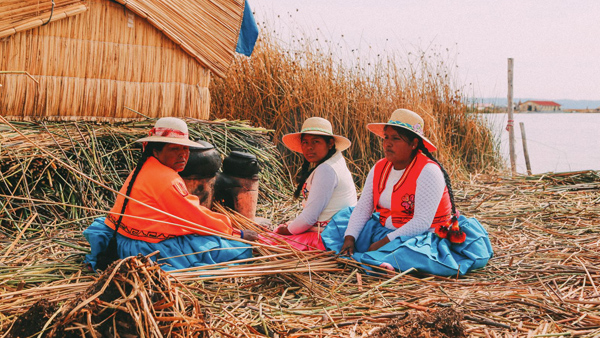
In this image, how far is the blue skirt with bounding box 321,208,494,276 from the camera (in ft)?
10.4

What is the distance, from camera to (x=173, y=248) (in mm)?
3262

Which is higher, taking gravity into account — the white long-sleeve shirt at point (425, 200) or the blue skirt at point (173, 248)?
the white long-sleeve shirt at point (425, 200)

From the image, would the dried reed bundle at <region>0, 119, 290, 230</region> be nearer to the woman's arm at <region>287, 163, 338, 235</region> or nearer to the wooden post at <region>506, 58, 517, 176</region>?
the woman's arm at <region>287, 163, 338, 235</region>

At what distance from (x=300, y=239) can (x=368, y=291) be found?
1105 millimetres

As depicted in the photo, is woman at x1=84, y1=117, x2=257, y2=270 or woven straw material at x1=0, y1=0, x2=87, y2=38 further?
woven straw material at x1=0, y1=0, x2=87, y2=38

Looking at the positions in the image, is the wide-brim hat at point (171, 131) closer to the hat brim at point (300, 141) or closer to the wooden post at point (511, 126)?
the hat brim at point (300, 141)

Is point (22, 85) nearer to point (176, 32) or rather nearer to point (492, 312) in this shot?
point (176, 32)

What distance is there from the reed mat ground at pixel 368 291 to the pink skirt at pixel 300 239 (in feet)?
0.52

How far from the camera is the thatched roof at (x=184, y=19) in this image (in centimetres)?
445

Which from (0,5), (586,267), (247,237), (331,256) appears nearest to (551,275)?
(586,267)

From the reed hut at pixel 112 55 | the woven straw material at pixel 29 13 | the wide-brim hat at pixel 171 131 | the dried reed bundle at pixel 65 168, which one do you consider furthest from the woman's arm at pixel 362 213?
the woven straw material at pixel 29 13

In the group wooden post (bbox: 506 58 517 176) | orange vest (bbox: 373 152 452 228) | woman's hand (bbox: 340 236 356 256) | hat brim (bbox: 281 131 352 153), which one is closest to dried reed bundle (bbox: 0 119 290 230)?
hat brim (bbox: 281 131 352 153)

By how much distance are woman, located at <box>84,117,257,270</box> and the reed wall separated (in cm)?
175

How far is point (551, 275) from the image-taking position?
10.2ft
